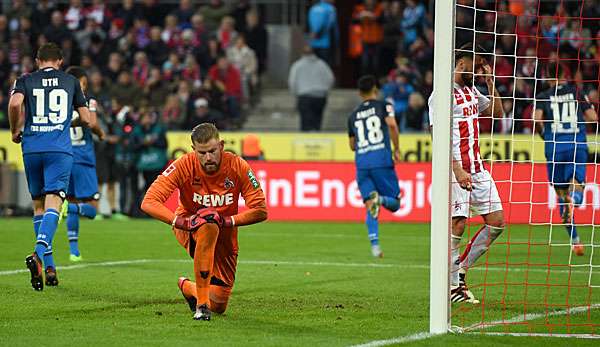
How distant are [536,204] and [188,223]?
1144 centimetres

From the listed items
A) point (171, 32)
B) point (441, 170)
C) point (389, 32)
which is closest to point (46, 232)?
point (441, 170)

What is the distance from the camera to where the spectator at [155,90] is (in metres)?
26.1

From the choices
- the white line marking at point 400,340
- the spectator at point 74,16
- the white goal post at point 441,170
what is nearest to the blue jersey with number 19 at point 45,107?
the white goal post at point 441,170

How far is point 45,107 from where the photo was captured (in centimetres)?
1141

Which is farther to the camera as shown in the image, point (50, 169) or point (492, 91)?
point (50, 169)

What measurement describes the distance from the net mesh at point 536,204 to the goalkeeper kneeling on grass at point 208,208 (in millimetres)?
1846

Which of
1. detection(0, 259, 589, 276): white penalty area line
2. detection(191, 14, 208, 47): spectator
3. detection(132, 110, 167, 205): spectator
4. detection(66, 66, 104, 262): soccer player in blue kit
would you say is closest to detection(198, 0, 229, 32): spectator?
detection(191, 14, 208, 47): spectator

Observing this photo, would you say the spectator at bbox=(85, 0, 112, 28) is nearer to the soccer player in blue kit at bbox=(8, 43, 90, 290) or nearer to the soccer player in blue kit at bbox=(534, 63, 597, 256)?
the soccer player in blue kit at bbox=(534, 63, 597, 256)

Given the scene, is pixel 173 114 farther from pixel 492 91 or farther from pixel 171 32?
pixel 492 91

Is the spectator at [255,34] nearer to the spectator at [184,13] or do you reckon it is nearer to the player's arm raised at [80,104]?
the spectator at [184,13]

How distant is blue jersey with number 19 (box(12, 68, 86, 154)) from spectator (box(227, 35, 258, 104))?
15.7 metres

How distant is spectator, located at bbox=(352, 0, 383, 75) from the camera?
27.1 metres

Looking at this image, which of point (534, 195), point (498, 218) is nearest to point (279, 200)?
point (534, 195)

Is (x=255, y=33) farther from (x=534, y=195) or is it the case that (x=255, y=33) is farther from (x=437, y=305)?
(x=437, y=305)
